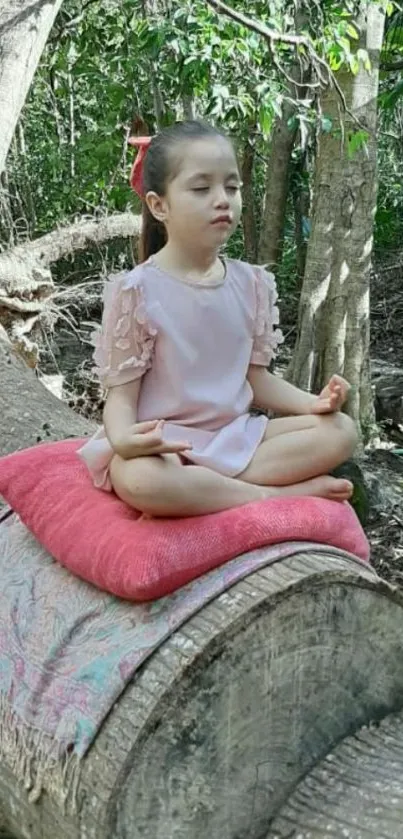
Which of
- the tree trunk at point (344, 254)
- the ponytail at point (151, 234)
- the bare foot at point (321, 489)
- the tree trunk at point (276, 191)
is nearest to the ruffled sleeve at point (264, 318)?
the ponytail at point (151, 234)

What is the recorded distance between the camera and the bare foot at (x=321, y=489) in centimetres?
185

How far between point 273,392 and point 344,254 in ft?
11.3

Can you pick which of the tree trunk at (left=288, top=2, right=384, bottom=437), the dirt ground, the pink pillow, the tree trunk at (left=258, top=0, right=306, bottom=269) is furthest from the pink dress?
the tree trunk at (left=258, top=0, right=306, bottom=269)

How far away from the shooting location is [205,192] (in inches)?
70.9

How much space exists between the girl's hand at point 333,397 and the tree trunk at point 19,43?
2.54 m

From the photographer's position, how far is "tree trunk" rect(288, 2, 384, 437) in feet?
16.8

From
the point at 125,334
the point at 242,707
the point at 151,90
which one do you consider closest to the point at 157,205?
the point at 125,334

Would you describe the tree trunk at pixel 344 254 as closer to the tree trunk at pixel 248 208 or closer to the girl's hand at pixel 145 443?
the tree trunk at pixel 248 208

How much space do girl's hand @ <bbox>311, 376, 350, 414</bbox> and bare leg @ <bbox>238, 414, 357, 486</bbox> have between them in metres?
0.02

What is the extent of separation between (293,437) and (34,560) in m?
0.61

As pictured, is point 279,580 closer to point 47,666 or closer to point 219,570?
point 219,570

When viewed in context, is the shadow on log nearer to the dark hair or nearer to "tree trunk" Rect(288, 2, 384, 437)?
the dark hair

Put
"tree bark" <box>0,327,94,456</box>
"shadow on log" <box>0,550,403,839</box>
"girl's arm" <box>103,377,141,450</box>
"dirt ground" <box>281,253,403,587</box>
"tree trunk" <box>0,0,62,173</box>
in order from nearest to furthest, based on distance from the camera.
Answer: "shadow on log" <box>0,550,403,839</box> < "girl's arm" <box>103,377,141,450</box> < "tree bark" <box>0,327,94,456</box> < "tree trunk" <box>0,0,62,173</box> < "dirt ground" <box>281,253,403,587</box>

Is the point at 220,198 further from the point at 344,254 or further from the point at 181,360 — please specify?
the point at 344,254
